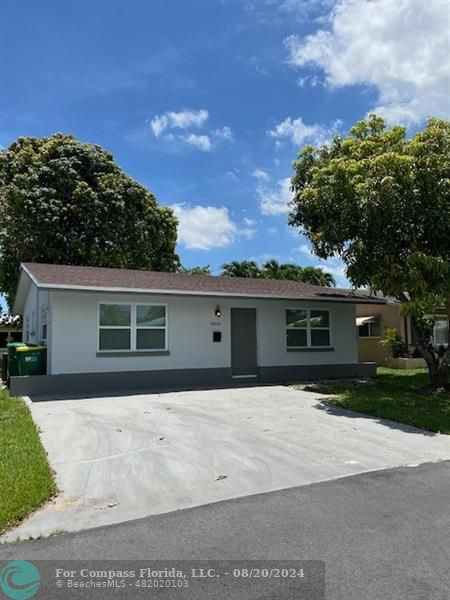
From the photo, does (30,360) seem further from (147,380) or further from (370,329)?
(370,329)

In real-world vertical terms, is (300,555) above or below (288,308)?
below

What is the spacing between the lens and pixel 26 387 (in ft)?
40.8

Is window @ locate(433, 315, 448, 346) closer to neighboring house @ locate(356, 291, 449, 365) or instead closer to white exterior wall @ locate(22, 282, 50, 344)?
neighboring house @ locate(356, 291, 449, 365)

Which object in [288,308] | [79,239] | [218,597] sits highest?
[79,239]

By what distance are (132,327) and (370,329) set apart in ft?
45.4

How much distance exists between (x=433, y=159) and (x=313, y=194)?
111 inches

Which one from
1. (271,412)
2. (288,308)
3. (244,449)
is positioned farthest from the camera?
(288,308)

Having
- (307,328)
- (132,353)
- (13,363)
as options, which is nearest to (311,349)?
(307,328)

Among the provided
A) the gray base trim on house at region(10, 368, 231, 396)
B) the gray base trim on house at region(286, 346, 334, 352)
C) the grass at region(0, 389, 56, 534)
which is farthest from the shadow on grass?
the grass at region(0, 389, 56, 534)

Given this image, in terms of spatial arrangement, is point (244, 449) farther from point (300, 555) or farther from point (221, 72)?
point (221, 72)

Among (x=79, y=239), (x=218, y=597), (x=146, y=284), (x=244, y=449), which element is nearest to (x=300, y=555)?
(x=218, y=597)

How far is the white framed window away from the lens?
23.6 m

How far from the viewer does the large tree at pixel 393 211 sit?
1093 centimetres

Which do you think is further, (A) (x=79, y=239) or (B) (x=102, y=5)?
(A) (x=79, y=239)
